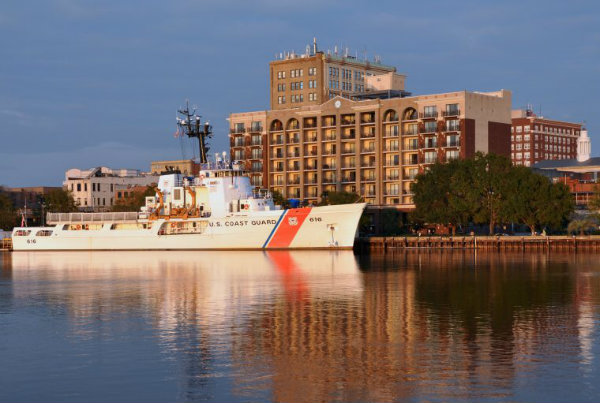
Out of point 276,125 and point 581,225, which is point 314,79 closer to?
point 276,125

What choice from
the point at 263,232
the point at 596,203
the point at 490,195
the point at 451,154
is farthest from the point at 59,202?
the point at 596,203

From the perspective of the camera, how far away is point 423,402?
81.5 feet

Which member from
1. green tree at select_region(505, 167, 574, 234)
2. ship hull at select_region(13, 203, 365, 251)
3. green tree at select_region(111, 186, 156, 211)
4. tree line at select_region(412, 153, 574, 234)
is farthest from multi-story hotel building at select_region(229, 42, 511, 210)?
ship hull at select_region(13, 203, 365, 251)

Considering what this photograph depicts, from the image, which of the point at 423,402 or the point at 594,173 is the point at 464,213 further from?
the point at 423,402

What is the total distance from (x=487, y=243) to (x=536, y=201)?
398 inches

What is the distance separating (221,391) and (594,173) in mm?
185995

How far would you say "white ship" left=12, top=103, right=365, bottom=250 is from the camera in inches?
4358

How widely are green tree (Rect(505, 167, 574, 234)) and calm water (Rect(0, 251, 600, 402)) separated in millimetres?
54899

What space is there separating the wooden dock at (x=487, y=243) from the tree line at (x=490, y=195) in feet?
18.0

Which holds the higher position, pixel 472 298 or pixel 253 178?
pixel 253 178

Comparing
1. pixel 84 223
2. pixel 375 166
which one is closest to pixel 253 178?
pixel 375 166

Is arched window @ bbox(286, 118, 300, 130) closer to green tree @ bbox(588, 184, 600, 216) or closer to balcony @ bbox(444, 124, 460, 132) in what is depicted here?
balcony @ bbox(444, 124, 460, 132)

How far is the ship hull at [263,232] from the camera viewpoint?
109988 millimetres

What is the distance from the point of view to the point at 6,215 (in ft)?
552
